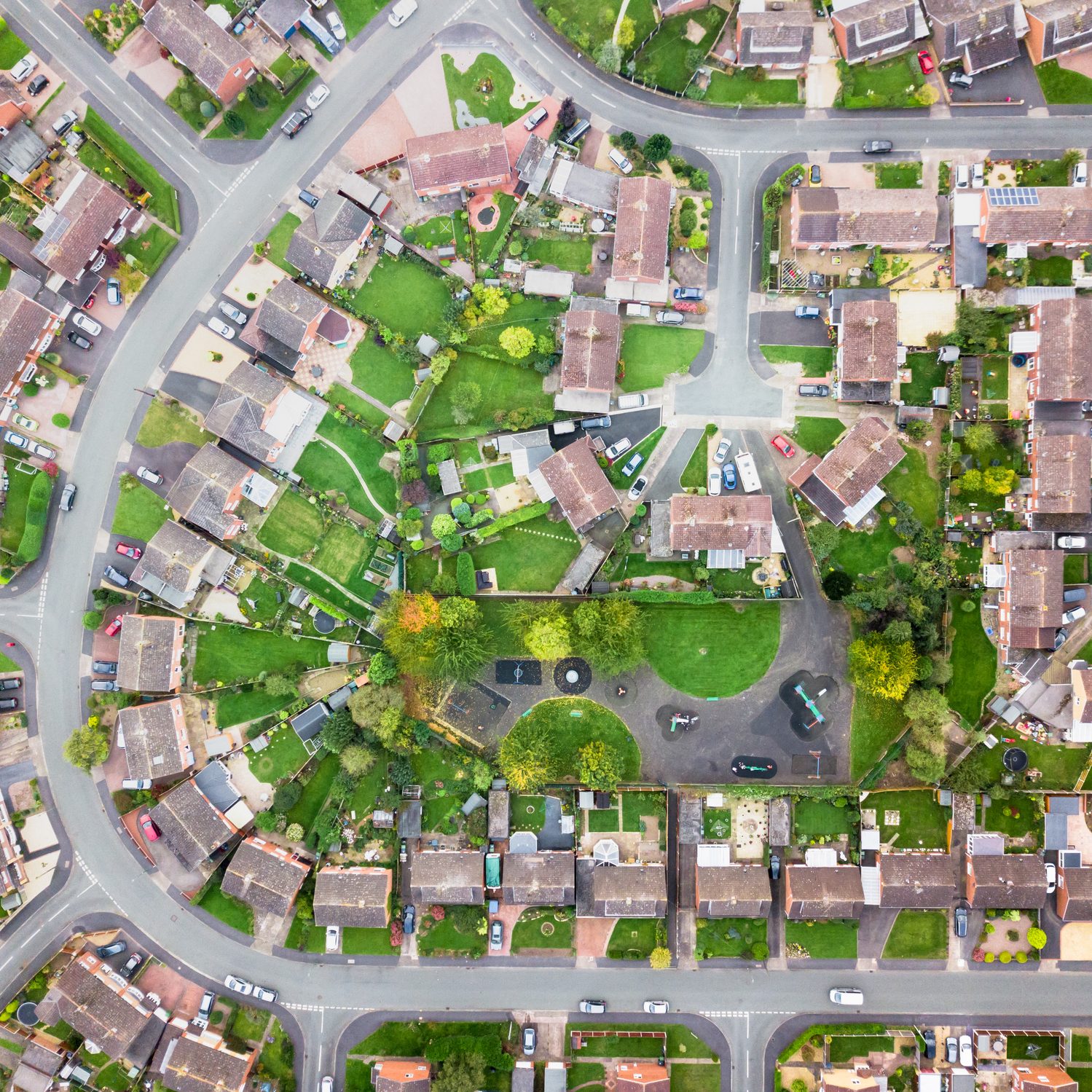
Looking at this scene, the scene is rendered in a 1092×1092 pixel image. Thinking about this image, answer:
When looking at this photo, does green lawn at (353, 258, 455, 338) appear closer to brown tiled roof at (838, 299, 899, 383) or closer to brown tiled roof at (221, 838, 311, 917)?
brown tiled roof at (838, 299, 899, 383)

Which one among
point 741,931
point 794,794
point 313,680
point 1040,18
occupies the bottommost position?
point 741,931

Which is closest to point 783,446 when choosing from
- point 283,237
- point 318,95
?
point 283,237

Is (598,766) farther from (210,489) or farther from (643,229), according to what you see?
(643,229)

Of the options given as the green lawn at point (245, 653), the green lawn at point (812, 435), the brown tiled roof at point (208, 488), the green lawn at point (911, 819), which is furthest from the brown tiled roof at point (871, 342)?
the brown tiled roof at point (208, 488)

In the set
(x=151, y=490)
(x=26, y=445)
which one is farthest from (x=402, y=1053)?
(x=26, y=445)

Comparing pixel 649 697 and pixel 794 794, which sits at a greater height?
pixel 649 697

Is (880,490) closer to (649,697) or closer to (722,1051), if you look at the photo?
(649,697)
